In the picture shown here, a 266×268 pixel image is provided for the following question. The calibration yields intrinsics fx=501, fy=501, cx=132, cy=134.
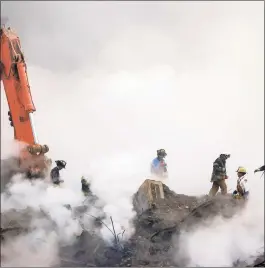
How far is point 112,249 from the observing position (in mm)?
13469

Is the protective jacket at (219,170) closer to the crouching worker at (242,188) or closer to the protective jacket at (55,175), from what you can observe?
the crouching worker at (242,188)

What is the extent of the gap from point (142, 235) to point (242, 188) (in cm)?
384

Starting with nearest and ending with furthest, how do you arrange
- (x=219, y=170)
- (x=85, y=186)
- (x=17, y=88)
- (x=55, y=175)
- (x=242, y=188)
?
(x=55, y=175)
(x=17, y=88)
(x=242, y=188)
(x=219, y=170)
(x=85, y=186)

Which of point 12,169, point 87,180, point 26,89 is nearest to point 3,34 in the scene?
point 26,89

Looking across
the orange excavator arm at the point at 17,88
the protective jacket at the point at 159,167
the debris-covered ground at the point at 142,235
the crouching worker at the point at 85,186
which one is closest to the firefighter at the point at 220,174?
the debris-covered ground at the point at 142,235

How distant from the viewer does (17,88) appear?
15.5m

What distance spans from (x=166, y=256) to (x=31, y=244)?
366 cm

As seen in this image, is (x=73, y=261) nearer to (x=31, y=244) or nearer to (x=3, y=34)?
(x=31, y=244)

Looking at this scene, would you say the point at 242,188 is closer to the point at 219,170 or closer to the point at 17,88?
the point at 219,170

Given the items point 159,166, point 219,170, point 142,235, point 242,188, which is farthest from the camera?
point 159,166

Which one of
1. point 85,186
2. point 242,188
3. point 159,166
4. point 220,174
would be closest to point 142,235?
point 85,186

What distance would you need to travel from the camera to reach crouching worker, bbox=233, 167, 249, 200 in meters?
15.9

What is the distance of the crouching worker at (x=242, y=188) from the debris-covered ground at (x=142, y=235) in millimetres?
440

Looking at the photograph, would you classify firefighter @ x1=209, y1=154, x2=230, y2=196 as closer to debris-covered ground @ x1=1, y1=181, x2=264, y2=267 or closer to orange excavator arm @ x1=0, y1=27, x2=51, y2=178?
debris-covered ground @ x1=1, y1=181, x2=264, y2=267
